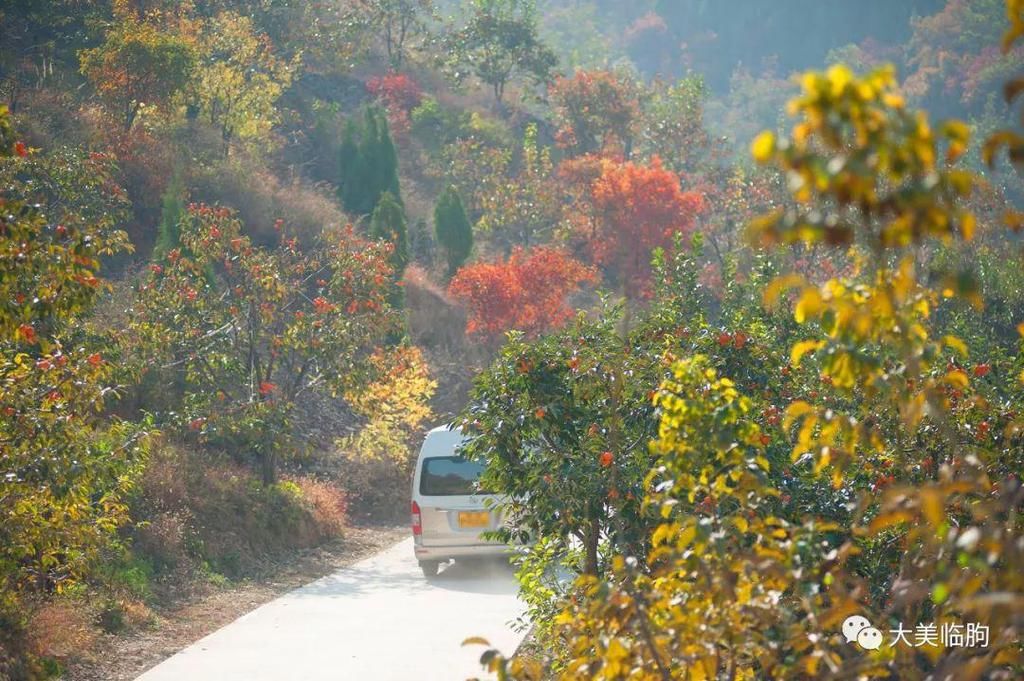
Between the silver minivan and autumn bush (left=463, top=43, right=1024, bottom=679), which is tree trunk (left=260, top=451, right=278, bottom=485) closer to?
the silver minivan

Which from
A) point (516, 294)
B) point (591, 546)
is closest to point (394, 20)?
point (516, 294)

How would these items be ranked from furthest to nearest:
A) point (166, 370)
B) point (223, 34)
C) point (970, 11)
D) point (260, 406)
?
1. point (970, 11)
2. point (223, 34)
3. point (166, 370)
4. point (260, 406)

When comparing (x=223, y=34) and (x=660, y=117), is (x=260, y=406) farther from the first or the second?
(x=660, y=117)

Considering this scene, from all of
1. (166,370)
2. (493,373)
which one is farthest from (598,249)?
(493,373)

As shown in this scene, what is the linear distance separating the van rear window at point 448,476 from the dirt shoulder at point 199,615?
1.80 meters

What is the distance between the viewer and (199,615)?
12.4m

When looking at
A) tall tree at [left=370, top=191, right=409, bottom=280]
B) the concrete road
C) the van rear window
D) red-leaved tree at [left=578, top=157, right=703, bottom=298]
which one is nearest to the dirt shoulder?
the concrete road

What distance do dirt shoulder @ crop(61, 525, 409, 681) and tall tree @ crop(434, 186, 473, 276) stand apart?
18546 millimetres

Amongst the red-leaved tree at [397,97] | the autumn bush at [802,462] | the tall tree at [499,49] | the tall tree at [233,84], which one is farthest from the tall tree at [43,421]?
the tall tree at [499,49]

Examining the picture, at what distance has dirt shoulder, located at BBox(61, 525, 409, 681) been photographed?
10.0m

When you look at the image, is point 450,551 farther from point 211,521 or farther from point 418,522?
point 211,521

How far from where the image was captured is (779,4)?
117500mm

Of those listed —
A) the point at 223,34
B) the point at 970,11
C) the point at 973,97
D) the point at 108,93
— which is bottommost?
the point at 108,93

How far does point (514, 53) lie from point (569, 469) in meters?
47.1
